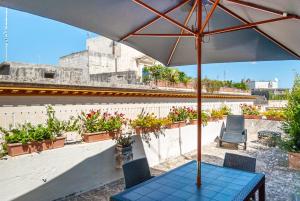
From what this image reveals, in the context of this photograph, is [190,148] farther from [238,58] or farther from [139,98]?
[238,58]

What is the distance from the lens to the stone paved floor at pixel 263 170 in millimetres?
5115

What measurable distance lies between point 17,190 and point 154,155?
3792 millimetres

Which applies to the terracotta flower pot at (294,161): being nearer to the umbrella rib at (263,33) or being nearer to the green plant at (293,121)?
the green plant at (293,121)

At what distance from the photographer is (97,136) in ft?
18.7

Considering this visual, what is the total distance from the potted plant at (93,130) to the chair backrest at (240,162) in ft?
9.42

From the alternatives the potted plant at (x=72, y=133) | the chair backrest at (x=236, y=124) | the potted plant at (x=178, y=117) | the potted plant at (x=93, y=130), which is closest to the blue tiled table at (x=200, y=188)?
the potted plant at (x=93, y=130)

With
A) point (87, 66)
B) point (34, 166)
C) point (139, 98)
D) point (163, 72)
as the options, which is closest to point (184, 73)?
point (163, 72)

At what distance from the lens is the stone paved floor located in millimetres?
5115

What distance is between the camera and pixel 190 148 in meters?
8.98

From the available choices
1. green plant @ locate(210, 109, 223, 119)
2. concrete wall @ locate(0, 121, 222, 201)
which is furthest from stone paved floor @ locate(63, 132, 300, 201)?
green plant @ locate(210, 109, 223, 119)

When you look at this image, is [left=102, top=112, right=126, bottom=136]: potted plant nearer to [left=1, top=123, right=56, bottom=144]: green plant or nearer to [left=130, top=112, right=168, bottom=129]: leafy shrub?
[left=130, top=112, right=168, bottom=129]: leafy shrub

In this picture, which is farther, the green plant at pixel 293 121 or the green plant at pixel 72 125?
the green plant at pixel 293 121

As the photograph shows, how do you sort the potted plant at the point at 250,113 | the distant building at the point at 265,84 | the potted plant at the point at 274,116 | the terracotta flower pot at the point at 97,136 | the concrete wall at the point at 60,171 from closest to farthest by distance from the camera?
the concrete wall at the point at 60,171 < the terracotta flower pot at the point at 97,136 < the potted plant at the point at 274,116 < the potted plant at the point at 250,113 < the distant building at the point at 265,84

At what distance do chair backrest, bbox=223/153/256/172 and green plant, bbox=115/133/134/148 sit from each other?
257 centimetres
